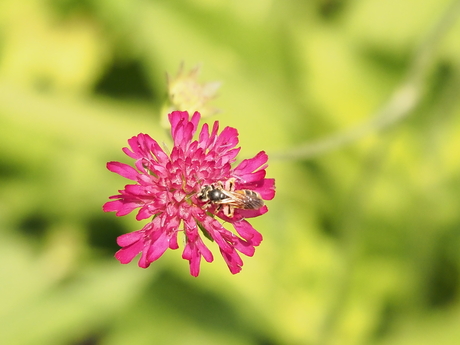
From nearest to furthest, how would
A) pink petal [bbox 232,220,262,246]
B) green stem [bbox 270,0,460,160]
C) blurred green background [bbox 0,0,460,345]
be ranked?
pink petal [bbox 232,220,262,246], green stem [bbox 270,0,460,160], blurred green background [bbox 0,0,460,345]

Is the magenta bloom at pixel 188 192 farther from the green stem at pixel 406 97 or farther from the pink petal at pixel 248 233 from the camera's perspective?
the green stem at pixel 406 97

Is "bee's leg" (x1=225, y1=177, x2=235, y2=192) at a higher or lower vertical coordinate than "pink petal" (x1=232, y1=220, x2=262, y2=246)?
higher

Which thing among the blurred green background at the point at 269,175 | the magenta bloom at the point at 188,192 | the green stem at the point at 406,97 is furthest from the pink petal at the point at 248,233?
the blurred green background at the point at 269,175

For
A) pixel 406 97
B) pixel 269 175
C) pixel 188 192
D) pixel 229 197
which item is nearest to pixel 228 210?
pixel 229 197

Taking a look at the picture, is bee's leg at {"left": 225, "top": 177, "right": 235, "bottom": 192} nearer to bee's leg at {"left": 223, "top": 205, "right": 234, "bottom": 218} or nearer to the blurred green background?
bee's leg at {"left": 223, "top": 205, "right": 234, "bottom": 218}

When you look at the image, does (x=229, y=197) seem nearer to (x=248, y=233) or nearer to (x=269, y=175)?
(x=248, y=233)

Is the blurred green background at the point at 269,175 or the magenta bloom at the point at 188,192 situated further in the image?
the blurred green background at the point at 269,175

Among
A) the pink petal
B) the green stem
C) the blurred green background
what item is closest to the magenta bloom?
the pink petal
